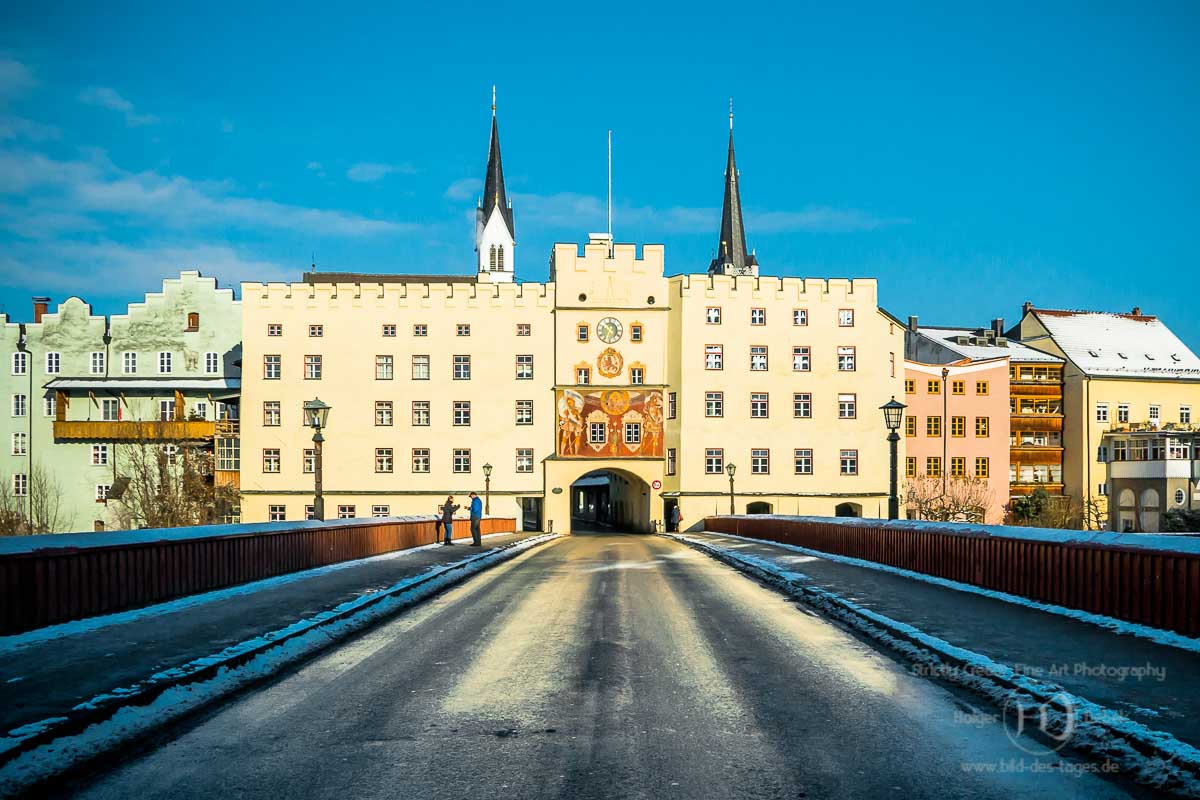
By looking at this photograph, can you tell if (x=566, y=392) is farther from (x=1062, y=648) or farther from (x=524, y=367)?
(x=1062, y=648)

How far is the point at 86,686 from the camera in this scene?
808 cm

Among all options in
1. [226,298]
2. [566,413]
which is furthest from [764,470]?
[226,298]

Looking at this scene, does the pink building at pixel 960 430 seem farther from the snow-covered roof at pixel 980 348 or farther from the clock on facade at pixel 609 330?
the clock on facade at pixel 609 330

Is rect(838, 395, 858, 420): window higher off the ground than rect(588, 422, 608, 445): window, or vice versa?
rect(838, 395, 858, 420): window

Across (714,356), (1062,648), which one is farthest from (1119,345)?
(1062,648)

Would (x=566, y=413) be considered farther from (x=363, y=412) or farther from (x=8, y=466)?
(x=8, y=466)

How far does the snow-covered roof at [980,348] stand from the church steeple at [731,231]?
30.3 meters

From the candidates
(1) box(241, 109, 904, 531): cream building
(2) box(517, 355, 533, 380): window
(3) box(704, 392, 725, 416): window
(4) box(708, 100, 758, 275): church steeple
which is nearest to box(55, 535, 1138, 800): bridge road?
(1) box(241, 109, 904, 531): cream building

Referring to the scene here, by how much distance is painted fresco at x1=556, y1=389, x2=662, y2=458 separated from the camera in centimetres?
6531

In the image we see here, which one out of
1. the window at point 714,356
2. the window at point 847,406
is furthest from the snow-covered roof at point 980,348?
the window at point 714,356

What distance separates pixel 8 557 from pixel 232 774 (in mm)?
6019

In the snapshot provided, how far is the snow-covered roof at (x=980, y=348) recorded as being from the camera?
Result: 76312mm

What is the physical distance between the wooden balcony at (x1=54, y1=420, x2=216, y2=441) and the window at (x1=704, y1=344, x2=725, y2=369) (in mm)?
34083

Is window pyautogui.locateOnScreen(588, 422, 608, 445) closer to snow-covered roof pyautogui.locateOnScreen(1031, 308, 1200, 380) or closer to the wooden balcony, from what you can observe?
the wooden balcony
